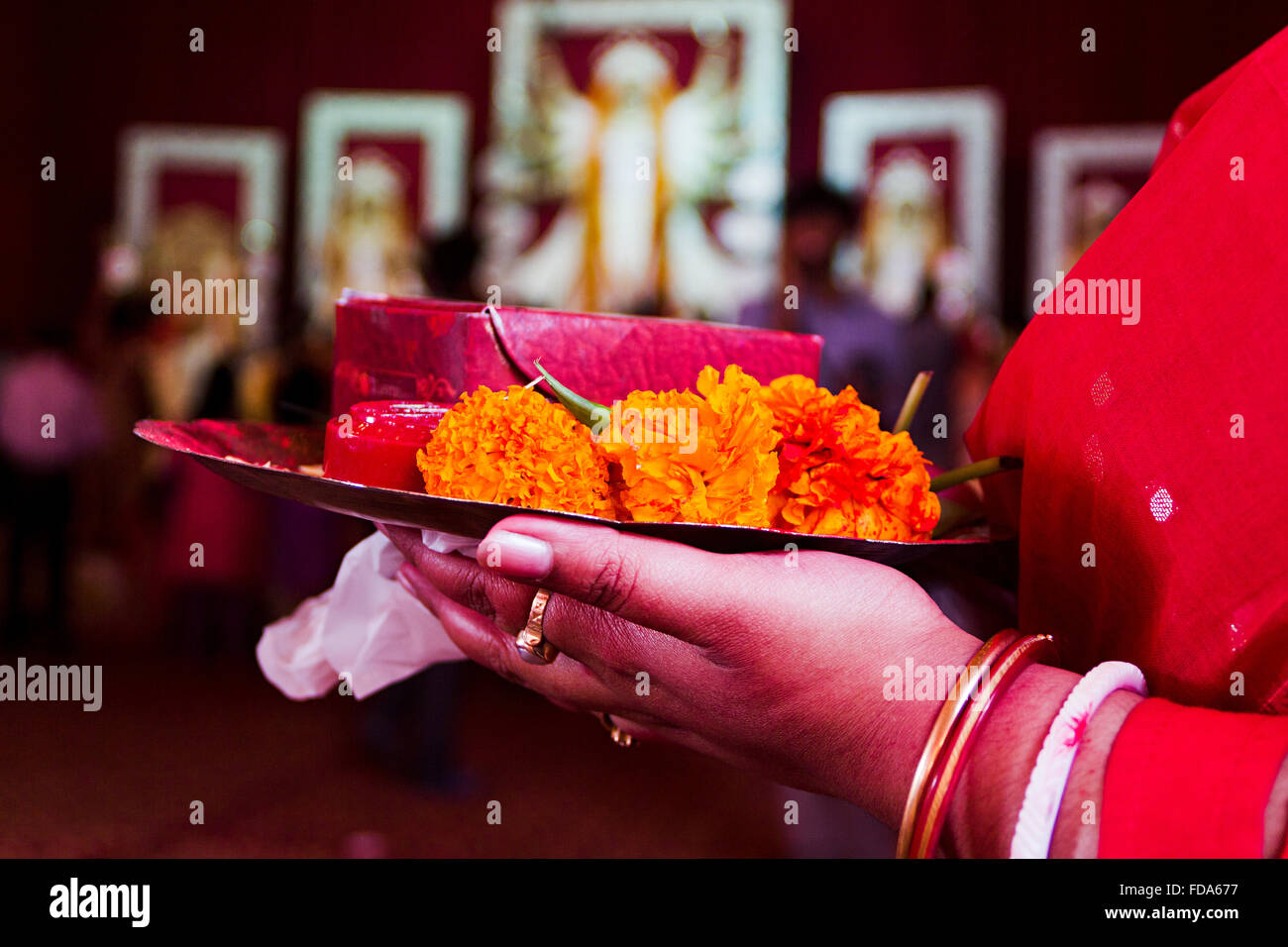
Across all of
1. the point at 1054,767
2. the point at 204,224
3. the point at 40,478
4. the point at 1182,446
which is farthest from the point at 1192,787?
the point at 204,224

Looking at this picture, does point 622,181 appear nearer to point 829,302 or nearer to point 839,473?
point 829,302

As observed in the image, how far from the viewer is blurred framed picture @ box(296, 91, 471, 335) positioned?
4.89 m

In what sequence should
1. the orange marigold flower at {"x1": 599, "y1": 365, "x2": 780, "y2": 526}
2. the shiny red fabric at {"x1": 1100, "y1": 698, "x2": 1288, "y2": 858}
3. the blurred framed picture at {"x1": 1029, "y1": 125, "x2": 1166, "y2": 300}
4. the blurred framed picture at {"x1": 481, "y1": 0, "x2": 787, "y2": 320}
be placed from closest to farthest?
the shiny red fabric at {"x1": 1100, "y1": 698, "x2": 1288, "y2": 858} < the orange marigold flower at {"x1": 599, "y1": 365, "x2": 780, "y2": 526} < the blurred framed picture at {"x1": 1029, "y1": 125, "x2": 1166, "y2": 300} < the blurred framed picture at {"x1": 481, "y1": 0, "x2": 787, "y2": 320}

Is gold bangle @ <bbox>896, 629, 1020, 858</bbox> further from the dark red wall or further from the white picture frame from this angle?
the white picture frame

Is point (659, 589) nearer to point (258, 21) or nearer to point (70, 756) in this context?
point (70, 756)

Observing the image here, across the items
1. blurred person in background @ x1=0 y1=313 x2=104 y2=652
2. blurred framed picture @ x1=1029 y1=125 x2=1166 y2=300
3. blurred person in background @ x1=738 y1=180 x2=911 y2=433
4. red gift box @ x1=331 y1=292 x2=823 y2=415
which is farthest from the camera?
blurred framed picture @ x1=1029 y1=125 x2=1166 y2=300

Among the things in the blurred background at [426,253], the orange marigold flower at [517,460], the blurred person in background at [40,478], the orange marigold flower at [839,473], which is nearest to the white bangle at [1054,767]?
the orange marigold flower at [839,473]

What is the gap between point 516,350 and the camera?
0.66 metres

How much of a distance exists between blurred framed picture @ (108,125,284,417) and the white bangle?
486 cm

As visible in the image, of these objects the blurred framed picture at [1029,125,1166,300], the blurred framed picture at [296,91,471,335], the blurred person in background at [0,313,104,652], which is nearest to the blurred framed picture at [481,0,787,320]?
the blurred framed picture at [296,91,471,335]

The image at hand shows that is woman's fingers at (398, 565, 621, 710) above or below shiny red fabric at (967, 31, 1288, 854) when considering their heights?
below

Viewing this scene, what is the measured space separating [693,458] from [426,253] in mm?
1853

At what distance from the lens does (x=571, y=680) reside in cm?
65

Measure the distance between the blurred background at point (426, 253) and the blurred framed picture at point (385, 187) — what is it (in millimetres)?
17
